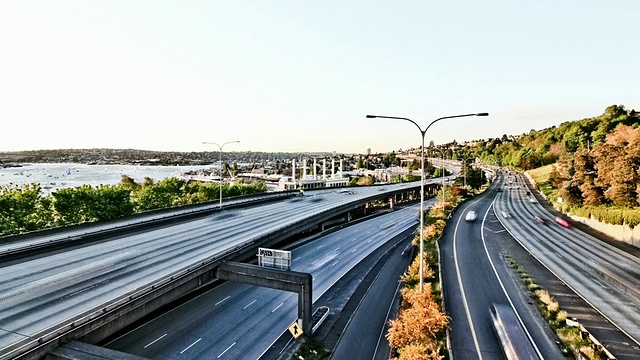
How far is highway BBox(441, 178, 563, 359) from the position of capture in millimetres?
20812

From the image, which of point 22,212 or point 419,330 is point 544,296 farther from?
point 22,212

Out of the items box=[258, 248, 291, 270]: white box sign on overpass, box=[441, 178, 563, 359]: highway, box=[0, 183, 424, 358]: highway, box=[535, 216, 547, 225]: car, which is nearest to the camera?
box=[0, 183, 424, 358]: highway

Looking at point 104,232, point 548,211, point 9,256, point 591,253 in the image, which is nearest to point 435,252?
point 591,253

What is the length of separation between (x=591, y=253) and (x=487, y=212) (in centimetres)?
2873

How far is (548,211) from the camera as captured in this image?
74.4 meters

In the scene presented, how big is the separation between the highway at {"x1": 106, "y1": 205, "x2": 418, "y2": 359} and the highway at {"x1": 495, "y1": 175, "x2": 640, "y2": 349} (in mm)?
16204

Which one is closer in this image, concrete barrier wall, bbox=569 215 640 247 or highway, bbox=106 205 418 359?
highway, bbox=106 205 418 359

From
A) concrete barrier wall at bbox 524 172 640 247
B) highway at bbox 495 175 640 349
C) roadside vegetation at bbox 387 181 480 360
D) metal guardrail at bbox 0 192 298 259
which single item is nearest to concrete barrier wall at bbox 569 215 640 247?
concrete barrier wall at bbox 524 172 640 247

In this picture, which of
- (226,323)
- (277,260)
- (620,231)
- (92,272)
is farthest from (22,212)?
(620,231)

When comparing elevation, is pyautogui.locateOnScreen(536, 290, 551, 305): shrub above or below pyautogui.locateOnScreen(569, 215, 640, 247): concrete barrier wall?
below

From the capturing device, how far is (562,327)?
75.0ft

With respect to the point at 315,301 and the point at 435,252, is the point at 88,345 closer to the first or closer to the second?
the point at 315,301

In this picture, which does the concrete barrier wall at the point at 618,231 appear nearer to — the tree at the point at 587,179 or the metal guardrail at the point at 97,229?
the tree at the point at 587,179

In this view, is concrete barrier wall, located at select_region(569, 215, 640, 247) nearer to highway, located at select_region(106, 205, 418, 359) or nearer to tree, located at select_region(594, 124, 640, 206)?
tree, located at select_region(594, 124, 640, 206)
